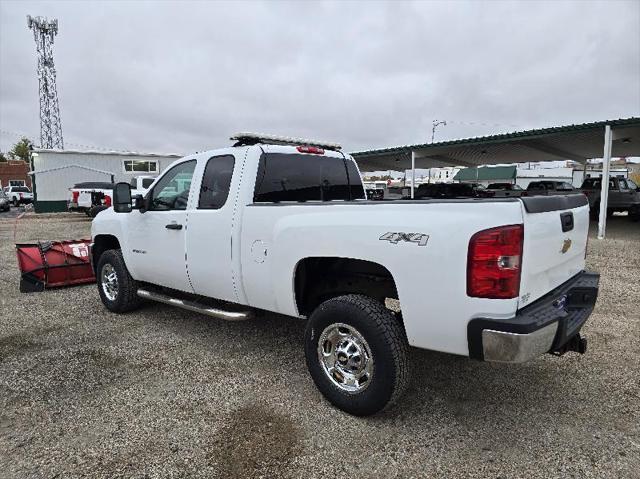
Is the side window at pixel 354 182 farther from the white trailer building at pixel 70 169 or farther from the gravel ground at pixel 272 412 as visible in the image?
the white trailer building at pixel 70 169

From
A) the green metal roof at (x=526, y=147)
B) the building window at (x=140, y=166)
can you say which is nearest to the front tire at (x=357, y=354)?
the green metal roof at (x=526, y=147)

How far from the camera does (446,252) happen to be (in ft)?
7.98

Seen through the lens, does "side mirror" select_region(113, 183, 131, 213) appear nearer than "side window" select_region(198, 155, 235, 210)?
No

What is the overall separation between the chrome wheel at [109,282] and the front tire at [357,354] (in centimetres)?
325

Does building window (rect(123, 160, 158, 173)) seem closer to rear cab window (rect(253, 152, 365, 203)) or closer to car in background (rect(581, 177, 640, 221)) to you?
car in background (rect(581, 177, 640, 221))

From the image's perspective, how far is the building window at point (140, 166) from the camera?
86.6 ft

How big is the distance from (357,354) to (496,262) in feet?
3.77

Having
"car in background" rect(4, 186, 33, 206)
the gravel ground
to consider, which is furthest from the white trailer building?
the gravel ground

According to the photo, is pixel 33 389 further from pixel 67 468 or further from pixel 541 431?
pixel 541 431

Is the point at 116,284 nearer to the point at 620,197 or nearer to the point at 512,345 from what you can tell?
the point at 512,345

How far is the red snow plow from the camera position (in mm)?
6562

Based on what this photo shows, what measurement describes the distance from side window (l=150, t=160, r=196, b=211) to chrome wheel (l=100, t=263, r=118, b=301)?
1.31 meters

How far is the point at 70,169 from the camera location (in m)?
24.4

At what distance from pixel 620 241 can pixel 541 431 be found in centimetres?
1161
